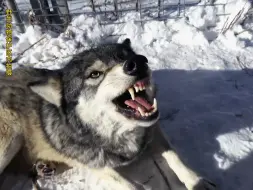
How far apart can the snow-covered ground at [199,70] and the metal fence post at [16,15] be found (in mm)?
170

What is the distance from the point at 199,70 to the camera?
433 centimetres

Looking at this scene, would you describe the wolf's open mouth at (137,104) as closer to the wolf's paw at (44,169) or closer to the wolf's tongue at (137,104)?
the wolf's tongue at (137,104)

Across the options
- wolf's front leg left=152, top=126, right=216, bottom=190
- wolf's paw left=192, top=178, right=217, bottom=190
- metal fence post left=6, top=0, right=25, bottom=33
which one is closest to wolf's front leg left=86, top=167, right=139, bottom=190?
wolf's front leg left=152, top=126, right=216, bottom=190

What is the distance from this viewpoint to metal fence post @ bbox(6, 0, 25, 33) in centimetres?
536

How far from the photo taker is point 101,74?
255cm

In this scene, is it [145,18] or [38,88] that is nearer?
[38,88]

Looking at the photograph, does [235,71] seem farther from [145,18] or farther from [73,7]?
[73,7]

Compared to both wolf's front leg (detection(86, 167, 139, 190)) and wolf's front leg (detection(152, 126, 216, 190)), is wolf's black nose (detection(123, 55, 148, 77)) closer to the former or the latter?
wolf's front leg (detection(152, 126, 216, 190))

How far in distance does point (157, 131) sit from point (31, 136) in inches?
54.1

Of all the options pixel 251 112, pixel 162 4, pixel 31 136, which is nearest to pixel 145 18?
pixel 162 4

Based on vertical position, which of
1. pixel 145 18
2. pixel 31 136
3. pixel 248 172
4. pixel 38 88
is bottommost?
pixel 248 172

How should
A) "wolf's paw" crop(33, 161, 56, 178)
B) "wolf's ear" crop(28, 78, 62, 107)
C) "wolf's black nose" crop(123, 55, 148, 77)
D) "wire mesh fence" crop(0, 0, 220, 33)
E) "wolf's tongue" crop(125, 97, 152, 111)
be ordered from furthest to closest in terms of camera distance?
"wire mesh fence" crop(0, 0, 220, 33)
"wolf's paw" crop(33, 161, 56, 178)
"wolf's ear" crop(28, 78, 62, 107)
"wolf's tongue" crop(125, 97, 152, 111)
"wolf's black nose" crop(123, 55, 148, 77)

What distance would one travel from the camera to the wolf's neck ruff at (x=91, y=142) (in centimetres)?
275

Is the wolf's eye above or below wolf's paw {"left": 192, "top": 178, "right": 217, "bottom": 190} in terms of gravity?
above
